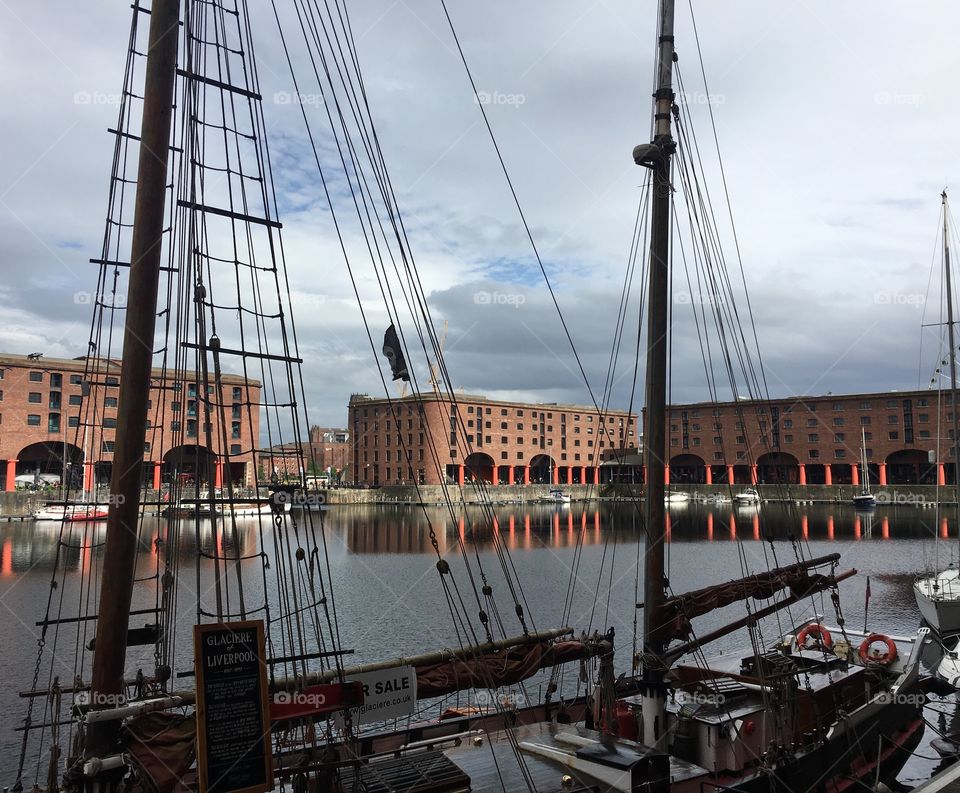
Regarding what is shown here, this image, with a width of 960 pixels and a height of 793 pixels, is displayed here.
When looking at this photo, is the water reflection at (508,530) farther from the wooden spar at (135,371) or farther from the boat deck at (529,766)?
the wooden spar at (135,371)

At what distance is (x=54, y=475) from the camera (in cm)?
8444

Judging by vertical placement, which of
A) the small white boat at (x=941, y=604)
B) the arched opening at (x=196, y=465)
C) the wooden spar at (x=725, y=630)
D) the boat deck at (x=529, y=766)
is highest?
the arched opening at (x=196, y=465)

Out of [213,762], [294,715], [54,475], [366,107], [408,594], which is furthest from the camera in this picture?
[54,475]

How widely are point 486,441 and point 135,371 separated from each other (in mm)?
102907

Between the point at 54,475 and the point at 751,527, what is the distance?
264 feet

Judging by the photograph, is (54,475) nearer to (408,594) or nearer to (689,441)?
(408,594)

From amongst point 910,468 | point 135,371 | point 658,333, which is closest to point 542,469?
point 910,468

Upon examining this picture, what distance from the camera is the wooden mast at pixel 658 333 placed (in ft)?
35.9

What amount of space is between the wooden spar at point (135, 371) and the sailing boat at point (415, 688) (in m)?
0.02

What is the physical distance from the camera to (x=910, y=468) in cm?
9706

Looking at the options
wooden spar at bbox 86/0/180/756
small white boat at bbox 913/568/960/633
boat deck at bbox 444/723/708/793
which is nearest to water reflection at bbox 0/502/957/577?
small white boat at bbox 913/568/960/633

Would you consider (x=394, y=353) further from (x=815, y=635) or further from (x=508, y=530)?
(x=508, y=530)

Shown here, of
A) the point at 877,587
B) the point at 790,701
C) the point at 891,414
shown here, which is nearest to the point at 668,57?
the point at 790,701

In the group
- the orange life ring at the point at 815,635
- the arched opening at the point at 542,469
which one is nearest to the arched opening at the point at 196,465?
the orange life ring at the point at 815,635
